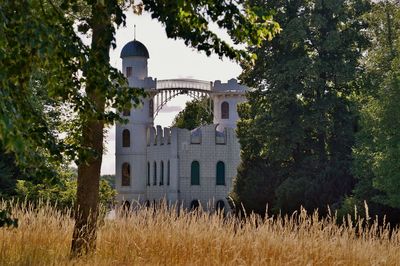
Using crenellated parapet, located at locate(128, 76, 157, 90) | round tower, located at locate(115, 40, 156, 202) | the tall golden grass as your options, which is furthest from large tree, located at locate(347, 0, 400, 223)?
round tower, located at locate(115, 40, 156, 202)

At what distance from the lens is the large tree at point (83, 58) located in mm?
6270

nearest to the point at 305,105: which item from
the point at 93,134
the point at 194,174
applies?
the point at 194,174

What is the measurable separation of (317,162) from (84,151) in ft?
78.7

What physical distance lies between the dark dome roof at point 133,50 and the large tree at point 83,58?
44012mm

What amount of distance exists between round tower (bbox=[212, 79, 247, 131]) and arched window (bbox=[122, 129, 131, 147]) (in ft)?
20.8

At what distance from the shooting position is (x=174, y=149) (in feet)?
163

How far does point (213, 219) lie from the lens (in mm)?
10258

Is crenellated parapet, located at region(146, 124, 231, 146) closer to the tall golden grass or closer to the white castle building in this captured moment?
the white castle building

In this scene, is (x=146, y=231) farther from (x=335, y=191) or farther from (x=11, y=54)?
(x=335, y=191)

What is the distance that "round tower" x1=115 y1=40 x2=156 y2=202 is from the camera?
5297 cm

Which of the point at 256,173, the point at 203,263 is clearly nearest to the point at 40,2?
the point at 203,263

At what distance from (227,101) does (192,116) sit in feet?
27.2

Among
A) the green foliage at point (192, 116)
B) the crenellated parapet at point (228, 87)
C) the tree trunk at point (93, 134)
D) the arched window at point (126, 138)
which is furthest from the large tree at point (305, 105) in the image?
the green foliage at point (192, 116)

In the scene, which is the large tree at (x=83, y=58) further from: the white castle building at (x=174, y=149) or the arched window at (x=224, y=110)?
the arched window at (x=224, y=110)
